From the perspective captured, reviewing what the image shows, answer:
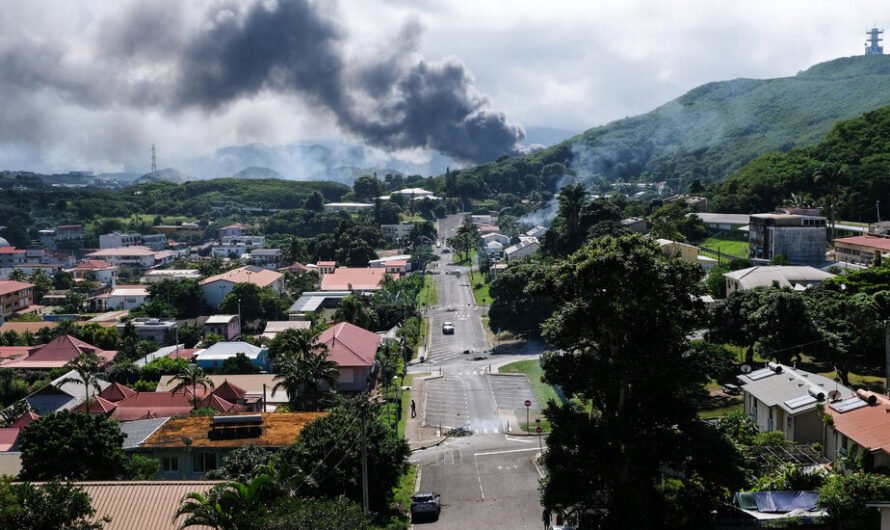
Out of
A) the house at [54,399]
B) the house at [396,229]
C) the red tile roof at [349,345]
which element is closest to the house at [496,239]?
the house at [396,229]

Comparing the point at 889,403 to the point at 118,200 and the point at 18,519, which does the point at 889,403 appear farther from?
the point at 118,200

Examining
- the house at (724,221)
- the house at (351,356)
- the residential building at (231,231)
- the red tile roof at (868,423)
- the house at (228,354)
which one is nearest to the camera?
the red tile roof at (868,423)

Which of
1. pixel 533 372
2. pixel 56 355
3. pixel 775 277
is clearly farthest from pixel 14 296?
pixel 775 277

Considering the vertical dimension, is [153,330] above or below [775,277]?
below

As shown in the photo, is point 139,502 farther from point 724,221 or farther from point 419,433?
point 724,221

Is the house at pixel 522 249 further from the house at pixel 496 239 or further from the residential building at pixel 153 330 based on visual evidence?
the residential building at pixel 153 330

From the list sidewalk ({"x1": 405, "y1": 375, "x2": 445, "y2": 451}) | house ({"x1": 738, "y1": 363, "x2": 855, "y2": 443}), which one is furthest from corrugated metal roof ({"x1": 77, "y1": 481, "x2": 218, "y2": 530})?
house ({"x1": 738, "y1": 363, "x2": 855, "y2": 443})
